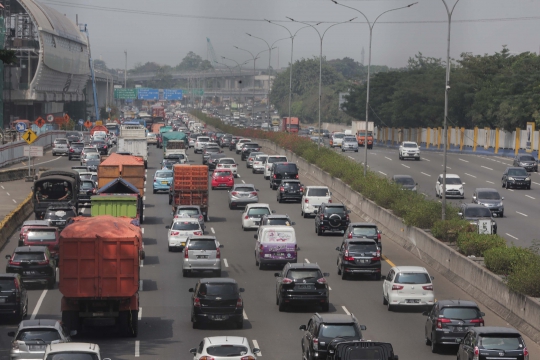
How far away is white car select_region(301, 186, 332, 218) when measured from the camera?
53.3 metres

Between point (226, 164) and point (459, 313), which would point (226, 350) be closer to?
point (459, 313)

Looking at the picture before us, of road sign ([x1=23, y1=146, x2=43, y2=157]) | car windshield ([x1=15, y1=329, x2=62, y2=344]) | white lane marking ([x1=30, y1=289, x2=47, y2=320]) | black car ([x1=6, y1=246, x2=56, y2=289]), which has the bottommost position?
white lane marking ([x1=30, y1=289, x2=47, y2=320])

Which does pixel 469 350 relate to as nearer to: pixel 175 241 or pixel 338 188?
pixel 175 241

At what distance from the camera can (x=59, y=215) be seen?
150 feet

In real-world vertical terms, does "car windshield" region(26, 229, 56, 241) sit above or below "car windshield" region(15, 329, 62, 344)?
below

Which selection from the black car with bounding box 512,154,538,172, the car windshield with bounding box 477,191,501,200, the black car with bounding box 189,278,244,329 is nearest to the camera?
the black car with bounding box 189,278,244,329

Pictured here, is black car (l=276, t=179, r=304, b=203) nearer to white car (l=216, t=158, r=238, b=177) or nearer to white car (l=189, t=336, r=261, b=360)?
white car (l=216, t=158, r=238, b=177)

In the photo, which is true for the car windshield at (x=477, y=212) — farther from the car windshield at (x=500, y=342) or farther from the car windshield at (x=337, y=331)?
the car windshield at (x=500, y=342)

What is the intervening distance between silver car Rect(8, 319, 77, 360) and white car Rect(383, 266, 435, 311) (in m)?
11.6

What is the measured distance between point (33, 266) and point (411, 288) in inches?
540

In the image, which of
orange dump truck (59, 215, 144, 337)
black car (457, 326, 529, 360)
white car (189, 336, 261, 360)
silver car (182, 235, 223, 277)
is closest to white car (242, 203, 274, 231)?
silver car (182, 235, 223, 277)

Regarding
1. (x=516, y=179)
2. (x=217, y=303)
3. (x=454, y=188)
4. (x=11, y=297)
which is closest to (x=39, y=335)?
(x=217, y=303)

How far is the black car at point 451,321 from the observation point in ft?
79.0

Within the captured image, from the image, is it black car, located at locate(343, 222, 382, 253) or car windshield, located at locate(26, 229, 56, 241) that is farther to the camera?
black car, located at locate(343, 222, 382, 253)
